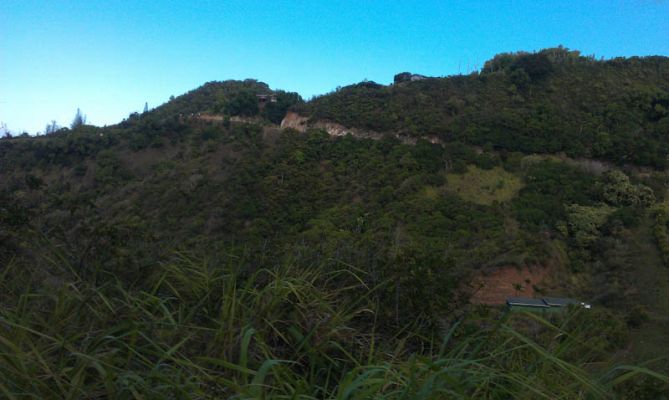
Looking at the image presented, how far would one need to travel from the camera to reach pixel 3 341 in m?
1.47

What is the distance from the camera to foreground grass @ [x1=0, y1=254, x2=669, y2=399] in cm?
149

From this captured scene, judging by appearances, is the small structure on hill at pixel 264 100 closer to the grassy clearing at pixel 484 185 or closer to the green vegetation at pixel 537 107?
the green vegetation at pixel 537 107

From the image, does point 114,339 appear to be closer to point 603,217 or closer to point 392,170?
point 603,217

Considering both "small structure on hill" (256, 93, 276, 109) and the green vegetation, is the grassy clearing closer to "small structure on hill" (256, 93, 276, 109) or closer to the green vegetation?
the green vegetation

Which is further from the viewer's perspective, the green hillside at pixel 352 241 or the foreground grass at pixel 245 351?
the green hillside at pixel 352 241

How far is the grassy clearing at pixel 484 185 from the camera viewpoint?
65.8 ft

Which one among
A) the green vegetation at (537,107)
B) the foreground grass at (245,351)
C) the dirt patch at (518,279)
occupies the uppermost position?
the green vegetation at (537,107)

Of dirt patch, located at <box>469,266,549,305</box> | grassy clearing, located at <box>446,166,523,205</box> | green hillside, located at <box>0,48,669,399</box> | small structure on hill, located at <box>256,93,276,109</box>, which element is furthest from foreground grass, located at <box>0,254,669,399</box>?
small structure on hill, located at <box>256,93,276,109</box>

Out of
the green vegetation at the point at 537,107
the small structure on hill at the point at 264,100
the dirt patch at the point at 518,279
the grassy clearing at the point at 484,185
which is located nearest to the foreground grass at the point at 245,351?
the dirt patch at the point at 518,279

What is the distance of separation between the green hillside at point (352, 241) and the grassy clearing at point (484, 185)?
133mm

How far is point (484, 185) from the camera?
21.2 meters

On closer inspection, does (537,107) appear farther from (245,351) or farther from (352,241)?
(245,351)

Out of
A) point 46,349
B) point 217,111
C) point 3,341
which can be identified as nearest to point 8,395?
point 3,341

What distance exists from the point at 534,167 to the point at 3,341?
23361mm
